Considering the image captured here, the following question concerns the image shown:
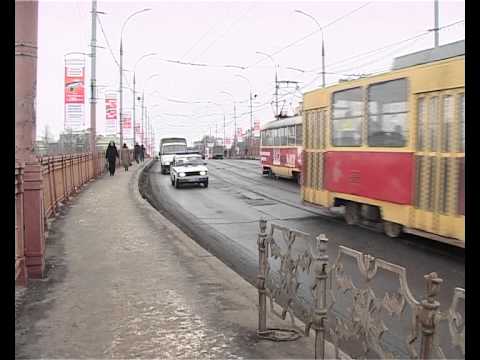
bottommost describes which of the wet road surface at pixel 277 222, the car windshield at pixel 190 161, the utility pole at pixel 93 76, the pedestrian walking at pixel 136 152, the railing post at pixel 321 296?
the wet road surface at pixel 277 222

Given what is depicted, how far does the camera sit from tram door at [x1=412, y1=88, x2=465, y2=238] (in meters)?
Answer: 9.96

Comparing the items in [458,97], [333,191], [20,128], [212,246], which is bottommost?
[212,246]

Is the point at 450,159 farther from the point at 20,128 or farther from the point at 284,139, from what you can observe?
the point at 284,139

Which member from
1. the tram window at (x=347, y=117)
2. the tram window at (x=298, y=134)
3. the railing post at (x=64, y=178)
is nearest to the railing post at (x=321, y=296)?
the tram window at (x=347, y=117)

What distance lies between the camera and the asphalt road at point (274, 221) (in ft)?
32.1

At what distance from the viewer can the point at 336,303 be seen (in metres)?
4.83

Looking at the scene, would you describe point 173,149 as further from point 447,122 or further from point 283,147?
point 447,122

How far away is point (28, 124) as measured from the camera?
7.86 meters

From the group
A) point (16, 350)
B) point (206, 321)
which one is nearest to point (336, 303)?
point (206, 321)

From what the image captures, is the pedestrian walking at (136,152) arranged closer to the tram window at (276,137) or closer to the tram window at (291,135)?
the tram window at (276,137)

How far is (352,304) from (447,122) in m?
6.79

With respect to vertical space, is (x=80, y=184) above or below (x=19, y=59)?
below

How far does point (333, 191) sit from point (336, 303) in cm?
1046

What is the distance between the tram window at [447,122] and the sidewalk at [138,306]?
4.39 meters
